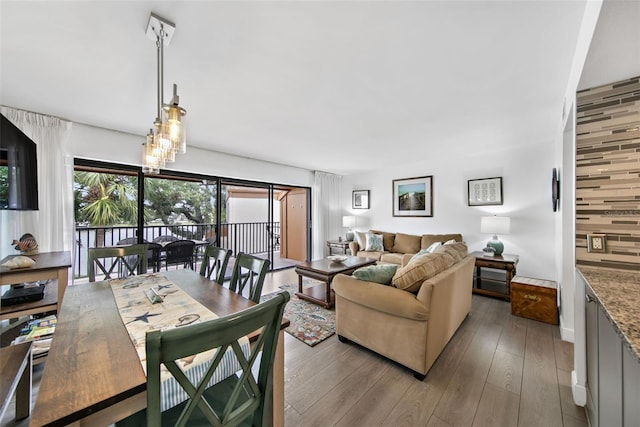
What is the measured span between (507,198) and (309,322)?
3778mm

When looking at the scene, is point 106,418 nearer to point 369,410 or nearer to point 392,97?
point 369,410

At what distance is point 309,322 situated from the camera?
9.06ft

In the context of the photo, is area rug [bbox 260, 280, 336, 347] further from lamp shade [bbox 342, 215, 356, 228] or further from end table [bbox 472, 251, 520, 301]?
lamp shade [bbox 342, 215, 356, 228]

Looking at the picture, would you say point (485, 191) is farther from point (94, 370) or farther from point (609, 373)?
point (94, 370)

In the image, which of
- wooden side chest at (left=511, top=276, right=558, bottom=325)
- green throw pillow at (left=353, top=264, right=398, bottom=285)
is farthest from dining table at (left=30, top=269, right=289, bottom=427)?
wooden side chest at (left=511, top=276, right=558, bottom=325)

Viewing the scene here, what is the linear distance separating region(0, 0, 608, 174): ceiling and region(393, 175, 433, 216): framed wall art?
198cm

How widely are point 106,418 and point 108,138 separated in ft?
11.7

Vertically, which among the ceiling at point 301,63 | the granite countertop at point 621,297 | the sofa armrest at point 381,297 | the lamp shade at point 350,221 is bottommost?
the sofa armrest at point 381,297

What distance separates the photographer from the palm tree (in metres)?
3.19

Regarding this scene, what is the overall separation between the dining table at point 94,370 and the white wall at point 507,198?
14.2ft

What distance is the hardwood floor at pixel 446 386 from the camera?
151 centimetres

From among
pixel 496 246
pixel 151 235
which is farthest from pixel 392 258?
pixel 151 235

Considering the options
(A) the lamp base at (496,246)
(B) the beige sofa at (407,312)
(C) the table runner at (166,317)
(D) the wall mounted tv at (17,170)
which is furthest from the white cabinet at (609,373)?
(D) the wall mounted tv at (17,170)

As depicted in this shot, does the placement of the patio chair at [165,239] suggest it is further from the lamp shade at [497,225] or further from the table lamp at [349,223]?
the lamp shade at [497,225]
